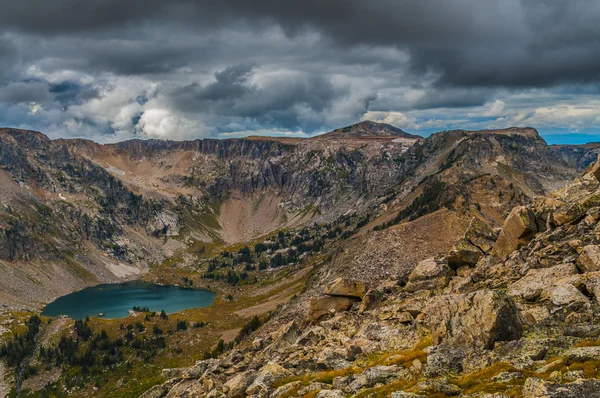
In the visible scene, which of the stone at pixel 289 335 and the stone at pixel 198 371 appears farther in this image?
the stone at pixel 289 335

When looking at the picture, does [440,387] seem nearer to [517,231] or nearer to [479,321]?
[479,321]

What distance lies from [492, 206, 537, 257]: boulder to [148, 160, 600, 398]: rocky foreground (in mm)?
140

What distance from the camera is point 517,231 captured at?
179 feet

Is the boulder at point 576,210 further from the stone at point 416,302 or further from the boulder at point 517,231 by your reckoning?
the stone at point 416,302

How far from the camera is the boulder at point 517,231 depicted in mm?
53688

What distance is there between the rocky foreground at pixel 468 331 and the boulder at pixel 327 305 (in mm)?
166

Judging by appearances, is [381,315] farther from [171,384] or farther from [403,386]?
[171,384]

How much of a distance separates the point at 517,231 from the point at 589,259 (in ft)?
60.4

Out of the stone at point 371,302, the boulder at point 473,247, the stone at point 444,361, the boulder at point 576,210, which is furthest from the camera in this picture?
the stone at point 371,302

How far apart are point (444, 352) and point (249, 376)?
2432 centimetres

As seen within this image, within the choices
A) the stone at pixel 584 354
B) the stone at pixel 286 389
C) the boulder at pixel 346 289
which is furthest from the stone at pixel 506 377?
the boulder at pixel 346 289

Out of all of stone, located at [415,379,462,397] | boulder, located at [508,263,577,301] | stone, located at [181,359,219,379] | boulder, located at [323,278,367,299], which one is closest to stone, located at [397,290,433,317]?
boulder, located at [508,263,577,301]

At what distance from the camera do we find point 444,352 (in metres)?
29.5

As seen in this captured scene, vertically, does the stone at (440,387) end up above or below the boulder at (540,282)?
below
